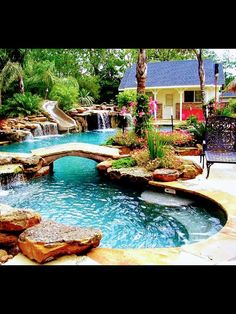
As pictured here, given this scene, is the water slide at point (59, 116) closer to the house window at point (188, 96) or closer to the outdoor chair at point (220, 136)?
the house window at point (188, 96)

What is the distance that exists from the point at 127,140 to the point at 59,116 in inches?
445

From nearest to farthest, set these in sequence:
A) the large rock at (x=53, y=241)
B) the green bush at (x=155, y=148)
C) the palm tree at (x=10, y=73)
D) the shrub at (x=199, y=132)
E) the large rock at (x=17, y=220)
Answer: the large rock at (x=53, y=241) → the large rock at (x=17, y=220) → the green bush at (x=155, y=148) → the shrub at (x=199, y=132) → the palm tree at (x=10, y=73)

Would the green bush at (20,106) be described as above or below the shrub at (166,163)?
above

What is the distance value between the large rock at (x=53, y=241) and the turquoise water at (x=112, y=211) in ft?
2.95

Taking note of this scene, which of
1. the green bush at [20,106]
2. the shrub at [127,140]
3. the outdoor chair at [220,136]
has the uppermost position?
the green bush at [20,106]

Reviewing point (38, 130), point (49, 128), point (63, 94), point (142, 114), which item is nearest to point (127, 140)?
point (142, 114)

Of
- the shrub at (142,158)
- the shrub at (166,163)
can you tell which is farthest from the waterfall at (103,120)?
the shrub at (166,163)

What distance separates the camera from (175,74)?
24.6 metres

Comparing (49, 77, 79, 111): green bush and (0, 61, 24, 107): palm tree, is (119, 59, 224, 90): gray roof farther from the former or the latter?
(0, 61, 24, 107): palm tree

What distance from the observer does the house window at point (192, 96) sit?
23.9 m

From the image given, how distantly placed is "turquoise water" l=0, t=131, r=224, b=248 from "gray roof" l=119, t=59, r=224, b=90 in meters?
16.5

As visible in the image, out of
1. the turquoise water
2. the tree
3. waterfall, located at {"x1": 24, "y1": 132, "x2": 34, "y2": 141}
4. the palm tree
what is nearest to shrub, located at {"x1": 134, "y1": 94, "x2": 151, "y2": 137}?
the tree
